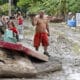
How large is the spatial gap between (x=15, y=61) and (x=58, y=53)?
4930 millimetres

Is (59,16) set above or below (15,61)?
below

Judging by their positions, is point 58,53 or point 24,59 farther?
point 58,53

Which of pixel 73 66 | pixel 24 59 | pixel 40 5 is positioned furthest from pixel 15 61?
pixel 40 5

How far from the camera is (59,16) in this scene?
47156mm

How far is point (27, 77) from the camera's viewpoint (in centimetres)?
1095

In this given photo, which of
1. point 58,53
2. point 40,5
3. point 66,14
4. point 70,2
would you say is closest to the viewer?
point 58,53

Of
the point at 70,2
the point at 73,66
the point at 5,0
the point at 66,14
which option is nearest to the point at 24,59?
the point at 73,66

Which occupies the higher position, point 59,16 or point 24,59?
point 24,59

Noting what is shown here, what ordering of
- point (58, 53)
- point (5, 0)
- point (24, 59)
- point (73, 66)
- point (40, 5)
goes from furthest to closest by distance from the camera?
point (5, 0)
point (40, 5)
point (58, 53)
point (73, 66)
point (24, 59)

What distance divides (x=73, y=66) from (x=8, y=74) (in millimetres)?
2904

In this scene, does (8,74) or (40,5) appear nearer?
(8,74)

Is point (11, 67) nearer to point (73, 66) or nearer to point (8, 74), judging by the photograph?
point (8, 74)

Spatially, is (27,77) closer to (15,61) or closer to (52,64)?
(15,61)

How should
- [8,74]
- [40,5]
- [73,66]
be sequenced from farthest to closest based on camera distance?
[40,5] → [73,66] → [8,74]
